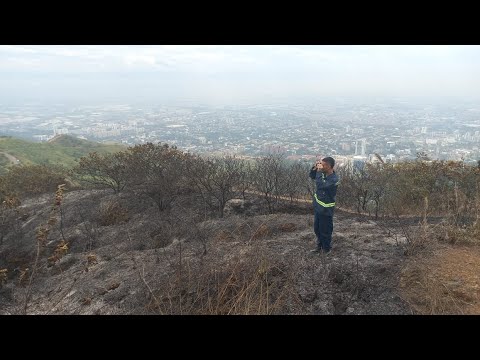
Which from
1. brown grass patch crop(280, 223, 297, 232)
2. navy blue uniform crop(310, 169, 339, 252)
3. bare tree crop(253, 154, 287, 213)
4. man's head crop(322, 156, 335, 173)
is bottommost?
brown grass patch crop(280, 223, 297, 232)

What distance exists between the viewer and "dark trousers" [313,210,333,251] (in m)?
6.24

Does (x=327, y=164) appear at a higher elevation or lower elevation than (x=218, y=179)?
higher

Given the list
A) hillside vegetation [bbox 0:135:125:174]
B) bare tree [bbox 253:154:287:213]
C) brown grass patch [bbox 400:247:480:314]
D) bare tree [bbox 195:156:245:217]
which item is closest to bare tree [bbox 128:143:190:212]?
bare tree [bbox 195:156:245:217]

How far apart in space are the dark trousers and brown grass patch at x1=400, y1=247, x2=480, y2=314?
1.44 m

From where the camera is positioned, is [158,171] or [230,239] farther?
[158,171]

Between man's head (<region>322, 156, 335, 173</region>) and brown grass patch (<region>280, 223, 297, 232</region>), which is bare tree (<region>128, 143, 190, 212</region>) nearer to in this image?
brown grass patch (<region>280, 223, 297, 232</region>)

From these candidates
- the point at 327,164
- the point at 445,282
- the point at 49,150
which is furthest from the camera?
the point at 49,150

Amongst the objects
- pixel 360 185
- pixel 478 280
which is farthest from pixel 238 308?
pixel 360 185

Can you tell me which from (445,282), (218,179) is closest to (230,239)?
(218,179)

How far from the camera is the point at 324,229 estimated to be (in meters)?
6.36

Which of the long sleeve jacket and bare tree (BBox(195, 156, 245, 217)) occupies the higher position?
the long sleeve jacket

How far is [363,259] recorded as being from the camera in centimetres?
625

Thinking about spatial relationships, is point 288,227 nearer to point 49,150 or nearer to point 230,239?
point 230,239

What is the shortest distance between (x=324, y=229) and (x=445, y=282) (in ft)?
6.76
